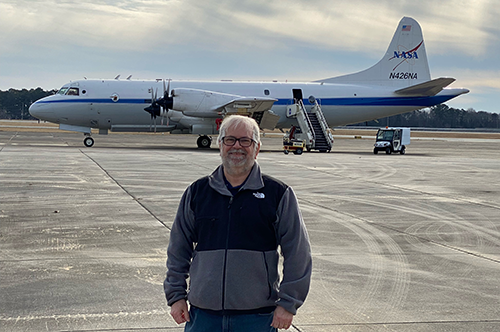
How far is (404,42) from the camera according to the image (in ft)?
139

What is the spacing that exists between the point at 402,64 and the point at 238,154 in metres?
40.5

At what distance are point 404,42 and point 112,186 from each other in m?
31.9

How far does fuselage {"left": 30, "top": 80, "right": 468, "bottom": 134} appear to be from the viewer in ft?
115

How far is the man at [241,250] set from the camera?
11.2ft

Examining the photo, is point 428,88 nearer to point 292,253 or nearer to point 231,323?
point 292,253

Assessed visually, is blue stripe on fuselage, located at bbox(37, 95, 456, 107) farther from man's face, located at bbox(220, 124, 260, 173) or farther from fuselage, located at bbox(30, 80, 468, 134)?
man's face, located at bbox(220, 124, 260, 173)

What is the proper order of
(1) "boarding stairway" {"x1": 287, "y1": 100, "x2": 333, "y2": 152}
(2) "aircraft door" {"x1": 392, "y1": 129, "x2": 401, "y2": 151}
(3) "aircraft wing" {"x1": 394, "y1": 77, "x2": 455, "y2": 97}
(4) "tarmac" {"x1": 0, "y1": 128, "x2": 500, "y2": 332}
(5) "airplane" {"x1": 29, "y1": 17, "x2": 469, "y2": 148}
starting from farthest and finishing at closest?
(2) "aircraft door" {"x1": 392, "y1": 129, "x2": 401, "y2": 151}, (3) "aircraft wing" {"x1": 394, "y1": 77, "x2": 455, "y2": 97}, (1) "boarding stairway" {"x1": 287, "y1": 100, "x2": 333, "y2": 152}, (5) "airplane" {"x1": 29, "y1": 17, "x2": 469, "y2": 148}, (4) "tarmac" {"x1": 0, "y1": 128, "x2": 500, "y2": 332}

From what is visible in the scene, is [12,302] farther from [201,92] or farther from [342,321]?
[201,92]

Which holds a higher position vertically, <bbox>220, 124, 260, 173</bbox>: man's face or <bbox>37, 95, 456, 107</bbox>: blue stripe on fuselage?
<bbox>37, 95, 456, 107</bbox>: blue stripe on fuselage

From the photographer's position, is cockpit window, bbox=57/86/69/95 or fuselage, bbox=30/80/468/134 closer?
fuselage, bbox=30/80/468/134

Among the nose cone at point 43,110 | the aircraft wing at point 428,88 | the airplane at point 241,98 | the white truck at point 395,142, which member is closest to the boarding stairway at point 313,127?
the airplane at point 241,98

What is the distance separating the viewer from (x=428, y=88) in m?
38.8

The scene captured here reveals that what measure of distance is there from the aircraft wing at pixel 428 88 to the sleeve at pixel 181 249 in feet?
119

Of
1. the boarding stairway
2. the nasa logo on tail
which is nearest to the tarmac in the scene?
the boarding stairway
